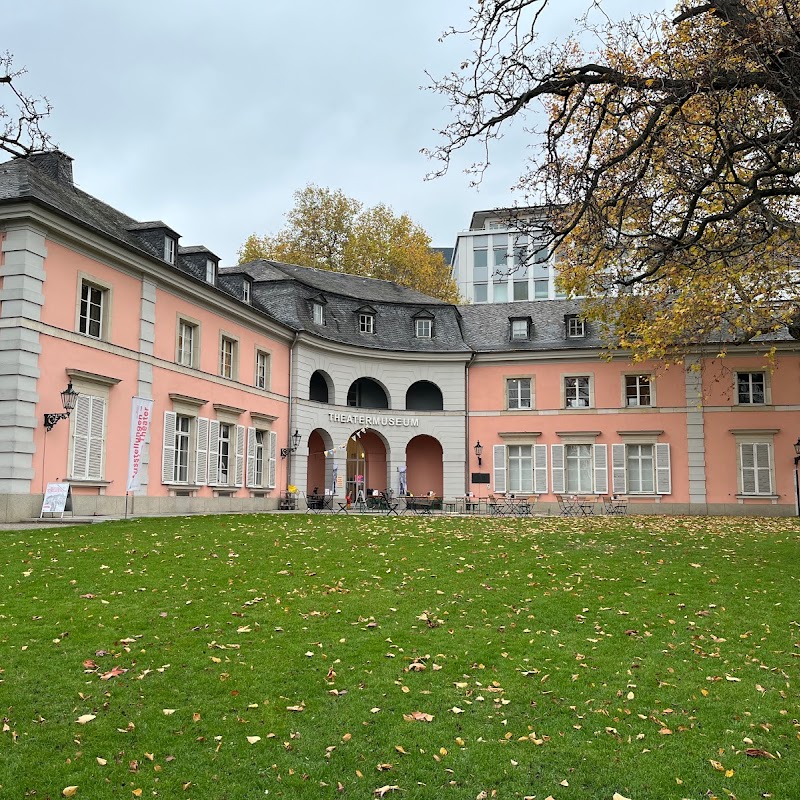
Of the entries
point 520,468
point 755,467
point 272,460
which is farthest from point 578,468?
point 272,460

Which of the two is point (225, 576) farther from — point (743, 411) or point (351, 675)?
point (743, 411)

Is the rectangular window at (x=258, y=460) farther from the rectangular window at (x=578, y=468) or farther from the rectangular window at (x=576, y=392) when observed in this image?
the rectangular window at (x=576, y=392)

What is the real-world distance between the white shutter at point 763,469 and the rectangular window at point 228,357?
19028 millimetres

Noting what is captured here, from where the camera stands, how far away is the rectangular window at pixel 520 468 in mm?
30375

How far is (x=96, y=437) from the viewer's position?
1798cm

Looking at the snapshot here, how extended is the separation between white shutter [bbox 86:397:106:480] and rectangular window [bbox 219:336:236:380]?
20.0ft

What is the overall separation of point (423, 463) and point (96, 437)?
17.2 m

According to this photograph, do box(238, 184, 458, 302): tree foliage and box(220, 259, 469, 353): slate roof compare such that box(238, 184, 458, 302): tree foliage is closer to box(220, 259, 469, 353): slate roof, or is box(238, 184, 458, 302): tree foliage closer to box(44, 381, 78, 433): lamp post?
box(220, 259, 469, 353): slate roof

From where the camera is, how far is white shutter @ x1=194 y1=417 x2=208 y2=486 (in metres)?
22.1

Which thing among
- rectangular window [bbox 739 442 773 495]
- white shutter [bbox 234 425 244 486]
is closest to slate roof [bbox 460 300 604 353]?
rectangular window [bbox 739 442 773 495]

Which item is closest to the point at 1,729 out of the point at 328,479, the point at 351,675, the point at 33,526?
the point at 351,675

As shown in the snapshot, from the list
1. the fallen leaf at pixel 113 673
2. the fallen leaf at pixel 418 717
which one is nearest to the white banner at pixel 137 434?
the fallen leaf at pixel 113 673

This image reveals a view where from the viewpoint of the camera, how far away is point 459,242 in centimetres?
6775

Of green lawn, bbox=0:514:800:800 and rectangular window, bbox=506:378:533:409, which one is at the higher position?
rectangular window, bbox=506:378:533:409
